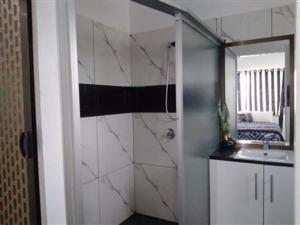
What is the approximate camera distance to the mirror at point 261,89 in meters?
2.16

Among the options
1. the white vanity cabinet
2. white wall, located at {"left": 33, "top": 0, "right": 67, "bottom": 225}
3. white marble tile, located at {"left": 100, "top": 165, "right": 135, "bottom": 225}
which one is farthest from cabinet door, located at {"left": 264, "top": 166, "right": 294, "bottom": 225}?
white wall, located at {"left": 33, "top": 0, "right": 67, "bottom": 225}

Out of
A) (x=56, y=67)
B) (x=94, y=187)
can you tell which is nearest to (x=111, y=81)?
(x=94, y=187)

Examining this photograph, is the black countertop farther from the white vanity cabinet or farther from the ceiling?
the ceiling

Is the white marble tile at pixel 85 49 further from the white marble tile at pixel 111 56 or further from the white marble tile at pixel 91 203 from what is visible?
the white marble tile at pixel 91 203

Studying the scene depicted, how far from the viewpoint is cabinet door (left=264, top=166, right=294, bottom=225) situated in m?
1.80

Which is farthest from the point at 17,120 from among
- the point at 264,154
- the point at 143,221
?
the point at 264,154

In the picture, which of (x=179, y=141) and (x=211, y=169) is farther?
(x=211, y=169)

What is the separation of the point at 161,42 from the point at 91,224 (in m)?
1.84

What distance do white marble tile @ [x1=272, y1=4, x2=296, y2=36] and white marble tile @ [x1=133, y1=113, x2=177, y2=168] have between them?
1.21 metres

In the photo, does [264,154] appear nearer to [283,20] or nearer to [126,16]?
[283,20]

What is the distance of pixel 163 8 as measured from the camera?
54.0 inches

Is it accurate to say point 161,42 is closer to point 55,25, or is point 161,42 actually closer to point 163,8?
point 163,8

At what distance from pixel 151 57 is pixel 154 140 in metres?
0.87

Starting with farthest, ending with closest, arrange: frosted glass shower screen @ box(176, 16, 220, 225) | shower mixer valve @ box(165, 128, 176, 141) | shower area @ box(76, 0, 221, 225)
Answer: shower mixer valve @ box(165, 128, 176, 141)
shower area @ box(76, 0, 221, 225)
frosted glass shower screen @ box(176, 16, 220, 225)
